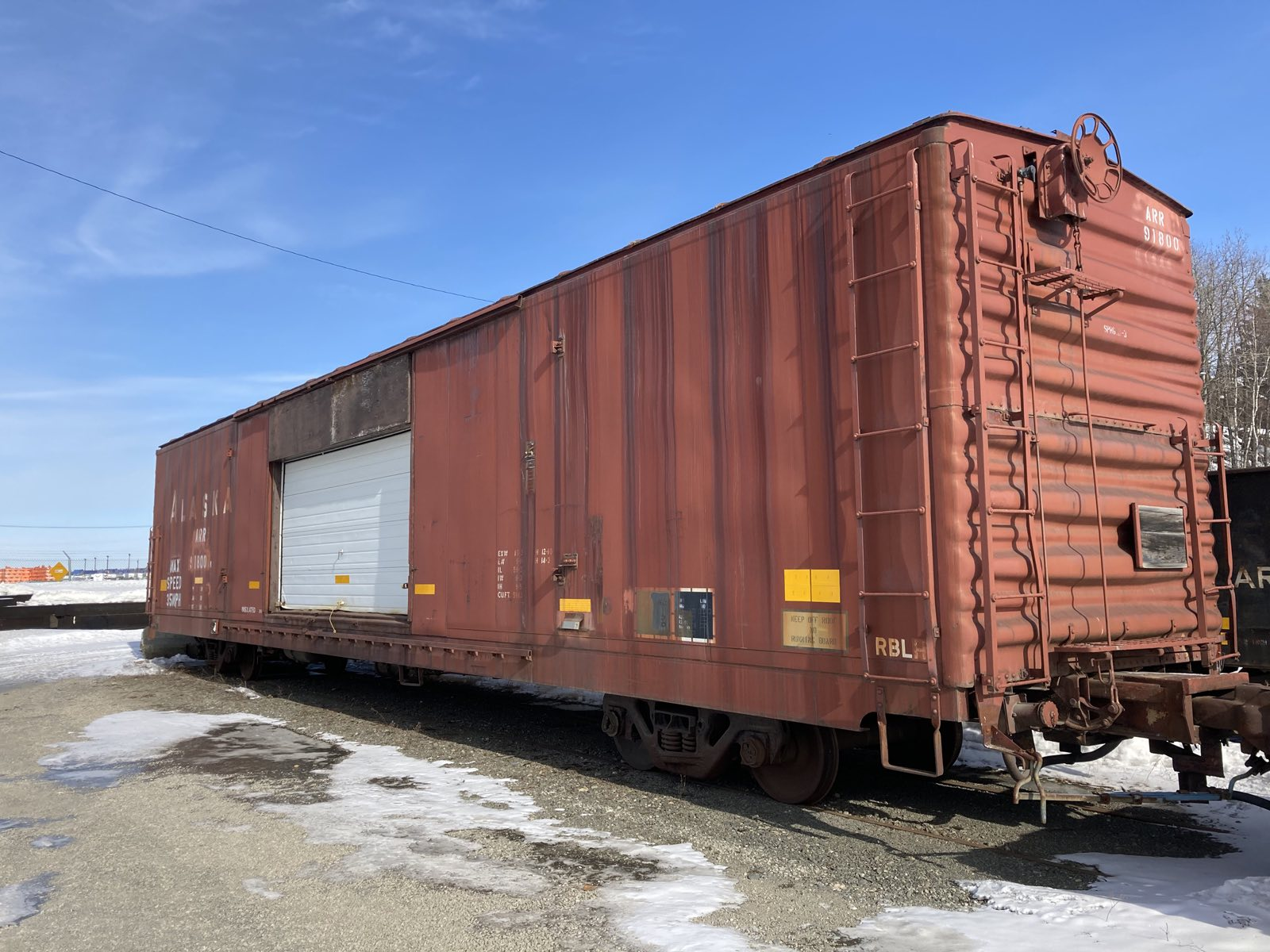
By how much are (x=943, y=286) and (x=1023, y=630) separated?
2026 millimetres

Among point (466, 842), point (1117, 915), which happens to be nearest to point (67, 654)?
point (466, 842)

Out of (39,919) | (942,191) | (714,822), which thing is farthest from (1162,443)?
(39,919)

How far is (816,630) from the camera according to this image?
563 cm

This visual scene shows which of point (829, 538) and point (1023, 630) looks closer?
point (1023, 630)

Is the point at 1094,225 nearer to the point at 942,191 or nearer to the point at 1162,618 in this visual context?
the point at 942,191

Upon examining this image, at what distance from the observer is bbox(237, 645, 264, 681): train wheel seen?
15109 millimetres

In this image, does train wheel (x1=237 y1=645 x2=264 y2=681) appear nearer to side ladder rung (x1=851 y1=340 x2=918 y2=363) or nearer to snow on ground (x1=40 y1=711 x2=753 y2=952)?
snow on ground (x1=40 y1=711 x2=753 y2=952)

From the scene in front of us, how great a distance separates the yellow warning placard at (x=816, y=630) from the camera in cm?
549

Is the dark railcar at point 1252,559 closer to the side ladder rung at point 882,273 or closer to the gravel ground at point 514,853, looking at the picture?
the gravel ground at point 514,853

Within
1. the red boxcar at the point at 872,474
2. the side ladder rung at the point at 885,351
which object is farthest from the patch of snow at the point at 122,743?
the side ladder rung at the point at 885,351

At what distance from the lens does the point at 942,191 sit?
207 inches

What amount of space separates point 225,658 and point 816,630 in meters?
13.1

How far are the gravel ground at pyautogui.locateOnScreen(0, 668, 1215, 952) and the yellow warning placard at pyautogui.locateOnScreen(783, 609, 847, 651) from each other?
1.23 metres

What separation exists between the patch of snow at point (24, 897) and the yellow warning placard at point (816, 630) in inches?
175
